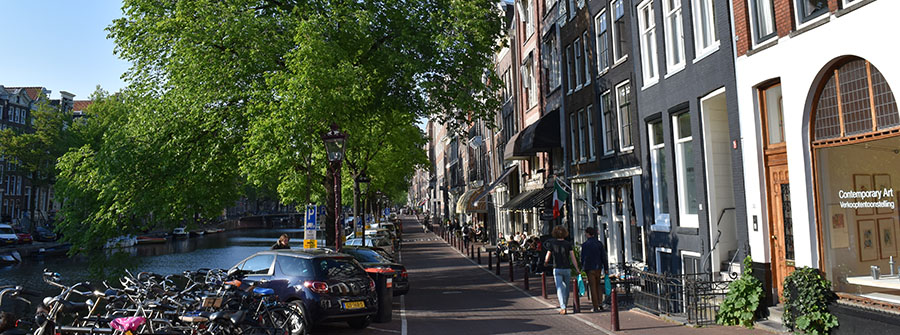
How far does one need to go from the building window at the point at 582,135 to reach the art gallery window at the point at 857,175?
11.7 metres

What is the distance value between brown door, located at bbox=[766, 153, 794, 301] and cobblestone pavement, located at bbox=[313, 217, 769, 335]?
164cm

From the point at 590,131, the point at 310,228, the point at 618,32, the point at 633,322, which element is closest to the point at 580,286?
the point at 633,322

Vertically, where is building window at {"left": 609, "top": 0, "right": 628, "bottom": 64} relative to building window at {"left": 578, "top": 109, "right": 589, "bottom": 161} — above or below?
above

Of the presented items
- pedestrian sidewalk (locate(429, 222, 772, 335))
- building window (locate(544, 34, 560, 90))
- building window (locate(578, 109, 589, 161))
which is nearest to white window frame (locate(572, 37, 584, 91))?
building window (locate(578, 109, 589, 161))

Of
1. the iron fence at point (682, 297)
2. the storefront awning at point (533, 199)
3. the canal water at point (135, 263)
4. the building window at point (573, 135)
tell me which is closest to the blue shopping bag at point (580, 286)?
the iron fence at point (682, 297)

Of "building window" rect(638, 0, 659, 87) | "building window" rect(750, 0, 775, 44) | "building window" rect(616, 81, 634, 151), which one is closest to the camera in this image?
"building window" rect(750, 0, 775, 44)

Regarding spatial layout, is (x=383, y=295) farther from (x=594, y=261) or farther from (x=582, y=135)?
(x=582, y=135)

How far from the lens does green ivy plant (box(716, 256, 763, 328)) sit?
1069cm

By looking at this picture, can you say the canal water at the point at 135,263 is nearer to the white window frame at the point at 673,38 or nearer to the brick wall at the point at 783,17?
the white window frame at the point at 673,38

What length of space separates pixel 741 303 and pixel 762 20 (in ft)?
17.9

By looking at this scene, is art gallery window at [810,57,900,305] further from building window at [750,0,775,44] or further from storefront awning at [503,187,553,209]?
storefront awning at [503,187,553,209]

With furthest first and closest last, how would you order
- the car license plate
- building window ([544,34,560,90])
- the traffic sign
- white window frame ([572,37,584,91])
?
building window ([544,34,560,90]) → white window frame ([572,37,584,91]) → the traffic sign → the car license plate

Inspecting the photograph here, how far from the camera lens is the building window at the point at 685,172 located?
48.3 ft

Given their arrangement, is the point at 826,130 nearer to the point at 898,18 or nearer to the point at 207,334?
the point at 898,18
